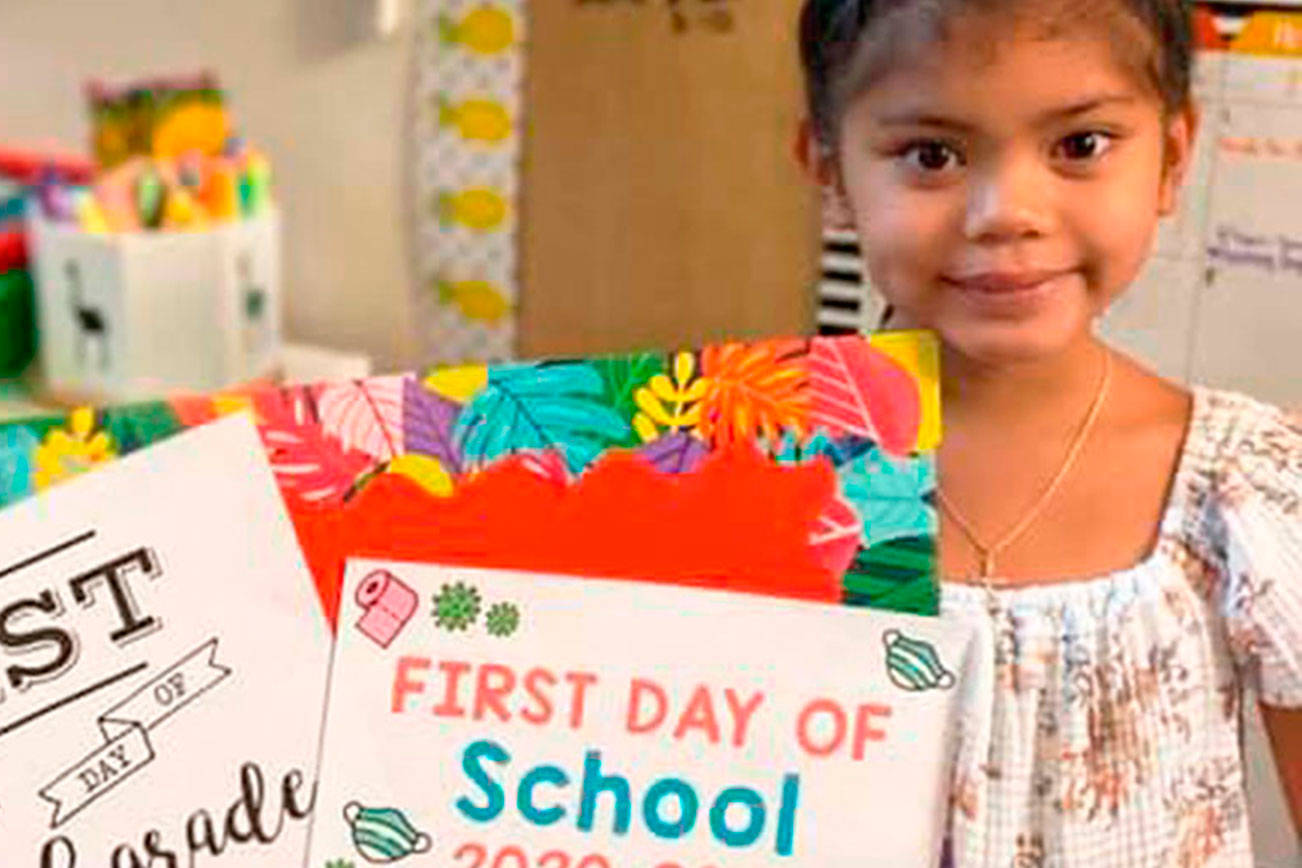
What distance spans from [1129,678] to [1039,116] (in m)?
0.21

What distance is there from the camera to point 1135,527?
2.35 ft

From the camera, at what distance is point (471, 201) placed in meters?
1.28

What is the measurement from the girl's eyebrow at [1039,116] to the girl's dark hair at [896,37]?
0.8 inches

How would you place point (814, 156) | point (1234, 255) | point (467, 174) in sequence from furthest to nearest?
point (467, 174) < point (1234, 255) < point (814, 156)

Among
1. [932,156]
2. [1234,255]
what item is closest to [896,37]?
[932,156]

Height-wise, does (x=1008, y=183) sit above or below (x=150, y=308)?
above

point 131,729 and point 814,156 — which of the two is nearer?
point 131,729

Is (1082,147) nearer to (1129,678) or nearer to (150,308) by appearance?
(1129,678)

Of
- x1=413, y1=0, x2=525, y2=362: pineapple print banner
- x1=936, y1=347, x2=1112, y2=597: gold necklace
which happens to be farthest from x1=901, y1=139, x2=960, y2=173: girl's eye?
x1=413, y1=0, x2=525, y2=362: pineapple print banner

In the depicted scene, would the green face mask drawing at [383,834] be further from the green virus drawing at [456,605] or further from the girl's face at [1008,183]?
the girl's face at [1008,183]

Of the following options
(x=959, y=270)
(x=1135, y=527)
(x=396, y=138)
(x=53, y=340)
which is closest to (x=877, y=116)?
(x=959, y=270)

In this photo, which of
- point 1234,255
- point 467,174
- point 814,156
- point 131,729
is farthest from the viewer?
point 467,174

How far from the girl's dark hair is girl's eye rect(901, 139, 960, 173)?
0.04 meters

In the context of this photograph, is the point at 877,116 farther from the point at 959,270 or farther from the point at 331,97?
the point at 331,97
